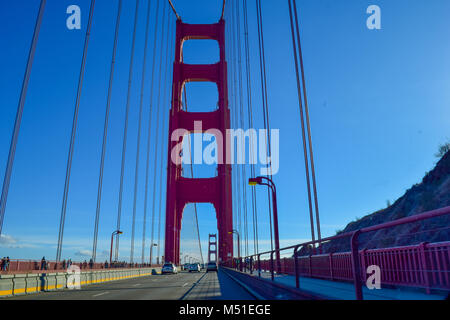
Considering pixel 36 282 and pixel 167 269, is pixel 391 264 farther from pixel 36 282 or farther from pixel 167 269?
pixel 167 269

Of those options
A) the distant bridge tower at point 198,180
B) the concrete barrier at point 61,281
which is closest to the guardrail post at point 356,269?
the concrete barrier at point 61,281

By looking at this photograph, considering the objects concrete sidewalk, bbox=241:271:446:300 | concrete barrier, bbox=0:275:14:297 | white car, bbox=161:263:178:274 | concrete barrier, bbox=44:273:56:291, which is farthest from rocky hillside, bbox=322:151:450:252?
white car, bbox=161:263:178:274

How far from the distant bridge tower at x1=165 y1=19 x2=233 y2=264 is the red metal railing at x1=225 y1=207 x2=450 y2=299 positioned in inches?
997

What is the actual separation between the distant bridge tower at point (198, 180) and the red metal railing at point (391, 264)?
83.1ft

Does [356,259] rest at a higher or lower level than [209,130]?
lower

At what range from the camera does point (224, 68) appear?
39938 mm

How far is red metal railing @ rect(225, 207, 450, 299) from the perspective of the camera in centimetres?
353

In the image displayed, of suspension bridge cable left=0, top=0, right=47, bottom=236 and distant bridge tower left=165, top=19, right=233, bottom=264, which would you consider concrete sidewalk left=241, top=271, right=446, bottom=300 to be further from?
distant bridge tower left=165, top=19, right=233, bottom=264

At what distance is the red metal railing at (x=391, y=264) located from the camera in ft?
11.6
